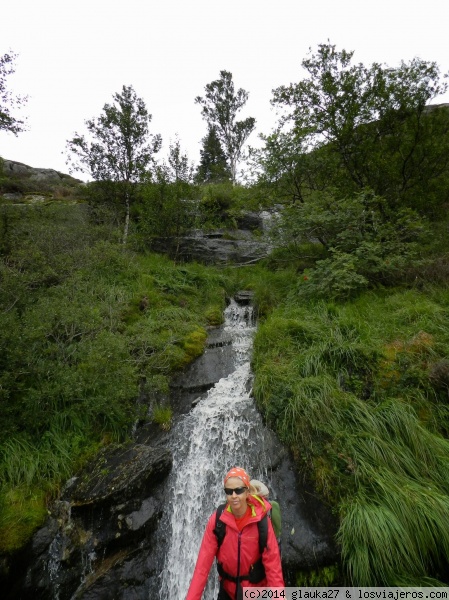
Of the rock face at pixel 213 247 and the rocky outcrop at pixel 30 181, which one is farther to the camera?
the rocky outcrop at pixel 30 181

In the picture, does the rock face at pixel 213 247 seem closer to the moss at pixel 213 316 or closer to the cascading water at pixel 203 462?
the moss at pixel 213 316

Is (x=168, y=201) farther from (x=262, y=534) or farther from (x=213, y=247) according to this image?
(x=262, y=534)

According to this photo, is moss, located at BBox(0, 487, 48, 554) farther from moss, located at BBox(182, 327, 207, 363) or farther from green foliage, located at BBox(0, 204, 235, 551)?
moss, located at BBox(182, 327, 207, 363)

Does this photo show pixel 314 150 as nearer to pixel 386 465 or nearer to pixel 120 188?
pixel 120 188

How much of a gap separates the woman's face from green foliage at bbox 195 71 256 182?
2353 cm

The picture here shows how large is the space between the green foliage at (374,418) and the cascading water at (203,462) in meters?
0.57

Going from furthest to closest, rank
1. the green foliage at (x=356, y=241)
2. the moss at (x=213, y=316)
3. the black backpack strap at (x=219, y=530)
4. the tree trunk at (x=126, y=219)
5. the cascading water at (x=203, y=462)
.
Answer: the tree trunk at (x=126, y=219) < the moss at (x=213, y=316) < the green foliage at (x=356, y=241) < the cascading water at (x=203, y=462) < the black backpack strap at (x=219, y=530)

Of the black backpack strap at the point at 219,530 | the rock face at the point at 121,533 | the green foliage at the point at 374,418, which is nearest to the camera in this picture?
the black backpack strap at the point at 219,530

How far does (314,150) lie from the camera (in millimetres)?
10641

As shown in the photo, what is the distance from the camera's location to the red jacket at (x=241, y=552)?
246cm

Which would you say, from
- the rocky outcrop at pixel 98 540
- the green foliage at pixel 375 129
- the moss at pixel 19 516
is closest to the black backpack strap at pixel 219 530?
the rocky outcrop at pixel 98 540

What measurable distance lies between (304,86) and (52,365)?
1168cm

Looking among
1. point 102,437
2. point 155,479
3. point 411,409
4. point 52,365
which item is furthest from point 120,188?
point 411,409

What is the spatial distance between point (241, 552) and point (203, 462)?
2.59 m
